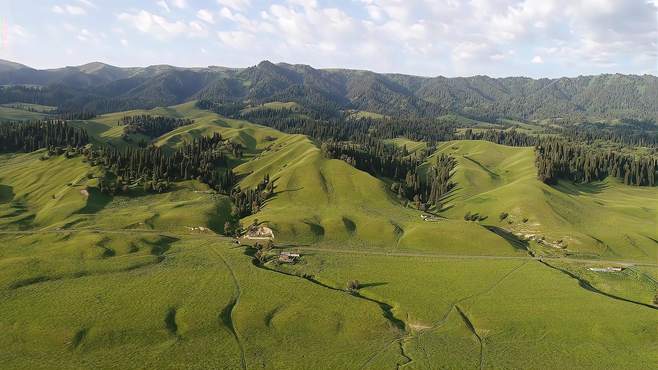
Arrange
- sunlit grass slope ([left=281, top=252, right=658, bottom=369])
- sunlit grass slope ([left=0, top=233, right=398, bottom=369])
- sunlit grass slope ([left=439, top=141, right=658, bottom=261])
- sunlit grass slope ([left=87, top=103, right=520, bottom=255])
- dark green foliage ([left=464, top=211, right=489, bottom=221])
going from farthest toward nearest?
dark green foliage ([left=464, top=211, right=489, bottom=221]) < sunlit grass slope ([left=439, top=141, right=658, bottom=261]) < sunlit grass slope ([left=87, top=103, right=520, bottom=255]) < sunlit grass slope ([left=281, top=252, right=658, bottom=369]) < sunlit grass slope ([left=0, top=233, right=398, bottom=369])

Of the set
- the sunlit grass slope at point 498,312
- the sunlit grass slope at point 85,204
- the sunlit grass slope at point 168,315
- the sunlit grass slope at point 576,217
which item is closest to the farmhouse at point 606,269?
the sunlit grass slope at point 498,312

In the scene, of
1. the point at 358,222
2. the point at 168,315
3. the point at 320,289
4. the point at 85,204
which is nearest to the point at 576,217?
the point at 358,222

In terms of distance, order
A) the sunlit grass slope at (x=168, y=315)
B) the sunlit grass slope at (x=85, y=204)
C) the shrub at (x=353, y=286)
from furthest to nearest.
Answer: the sunlit grass slope at (x=85, y=204) → the shrub at (x=353, y=286) → the sunlit grass slope at (x=168, y=315)

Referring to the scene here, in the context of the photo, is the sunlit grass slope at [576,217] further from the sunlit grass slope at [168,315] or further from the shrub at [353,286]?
the sunlit grass slope at [168,315]

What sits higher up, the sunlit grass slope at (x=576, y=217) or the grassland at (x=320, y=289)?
the sunlit grass slope at (x=576, y=217)

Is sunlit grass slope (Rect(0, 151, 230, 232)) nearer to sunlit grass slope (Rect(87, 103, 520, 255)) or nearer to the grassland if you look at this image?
the grassland

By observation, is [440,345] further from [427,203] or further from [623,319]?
[427,203]

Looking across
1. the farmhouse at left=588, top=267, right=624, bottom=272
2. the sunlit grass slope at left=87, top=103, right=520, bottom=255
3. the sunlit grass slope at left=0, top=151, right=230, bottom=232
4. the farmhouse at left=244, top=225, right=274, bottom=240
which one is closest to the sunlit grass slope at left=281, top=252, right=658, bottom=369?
the farmhouse at left=588, top=267, right=624, bottom=272

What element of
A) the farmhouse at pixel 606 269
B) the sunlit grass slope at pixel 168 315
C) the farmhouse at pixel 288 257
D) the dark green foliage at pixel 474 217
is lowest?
the sunlit grass slope at pixel 168 315

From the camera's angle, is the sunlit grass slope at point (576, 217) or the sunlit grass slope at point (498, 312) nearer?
the sunlit grass slope at point (498, 312)
